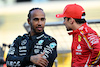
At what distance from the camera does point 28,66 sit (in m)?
3.33

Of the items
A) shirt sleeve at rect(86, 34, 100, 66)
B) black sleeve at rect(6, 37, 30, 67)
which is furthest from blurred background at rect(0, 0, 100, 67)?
shirt sleeve at rect(86, 34, 100, 66)

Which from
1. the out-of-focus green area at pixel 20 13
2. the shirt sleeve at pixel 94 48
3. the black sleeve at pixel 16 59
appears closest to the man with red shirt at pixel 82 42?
the shirt sleeve at pixel 94 48

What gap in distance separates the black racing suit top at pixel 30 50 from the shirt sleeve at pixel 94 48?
46 cm

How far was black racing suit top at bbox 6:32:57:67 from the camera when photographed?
10.9 feet

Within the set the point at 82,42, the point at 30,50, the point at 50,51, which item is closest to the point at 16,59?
the point at 30,50

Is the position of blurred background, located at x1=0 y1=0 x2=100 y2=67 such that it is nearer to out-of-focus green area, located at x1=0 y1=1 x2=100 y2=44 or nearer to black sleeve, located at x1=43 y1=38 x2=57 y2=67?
out-of-focus green area, located at x1=0 y1=1 x2=100 y2=44

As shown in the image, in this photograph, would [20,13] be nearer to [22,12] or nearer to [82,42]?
[22,12]

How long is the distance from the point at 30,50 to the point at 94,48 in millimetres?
798

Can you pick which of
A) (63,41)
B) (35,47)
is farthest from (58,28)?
(35,47)

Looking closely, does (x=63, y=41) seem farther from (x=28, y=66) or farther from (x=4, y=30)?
(x=4, y=30)

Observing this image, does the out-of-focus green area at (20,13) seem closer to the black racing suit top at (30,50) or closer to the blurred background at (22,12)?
the blurred background at (22,12)

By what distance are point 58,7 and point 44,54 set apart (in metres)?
Answer: 9.69

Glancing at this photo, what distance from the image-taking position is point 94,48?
123 inches

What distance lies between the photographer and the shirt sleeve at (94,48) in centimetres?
313
